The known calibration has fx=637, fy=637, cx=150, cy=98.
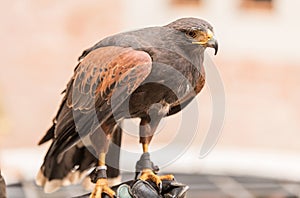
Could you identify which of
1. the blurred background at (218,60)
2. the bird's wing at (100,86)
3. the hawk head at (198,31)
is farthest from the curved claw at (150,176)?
the blurred background at (218,60)

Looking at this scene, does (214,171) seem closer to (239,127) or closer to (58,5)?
(239,127)

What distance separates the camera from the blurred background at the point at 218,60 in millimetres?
2951

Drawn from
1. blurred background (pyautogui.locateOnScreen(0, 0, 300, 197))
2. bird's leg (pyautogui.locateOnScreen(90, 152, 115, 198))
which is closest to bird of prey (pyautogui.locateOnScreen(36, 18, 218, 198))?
bird's leg (pyautogui.locateOnScreen(90, 152, 115, 198))

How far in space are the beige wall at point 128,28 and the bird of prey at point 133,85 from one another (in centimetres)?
197

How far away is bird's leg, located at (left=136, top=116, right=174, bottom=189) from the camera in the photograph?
916 mm

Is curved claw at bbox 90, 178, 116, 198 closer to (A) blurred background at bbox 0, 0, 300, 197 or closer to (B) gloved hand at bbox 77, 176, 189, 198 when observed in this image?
(B) gloved hand at bbox 77, 176, 189, 198

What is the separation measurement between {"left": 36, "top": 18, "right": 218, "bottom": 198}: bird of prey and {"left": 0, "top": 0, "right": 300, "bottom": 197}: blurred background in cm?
188

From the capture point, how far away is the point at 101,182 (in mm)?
900

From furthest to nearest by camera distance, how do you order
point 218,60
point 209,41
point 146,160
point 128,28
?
point 218,60 → point 128,28 → point 146,160 → point 209,41

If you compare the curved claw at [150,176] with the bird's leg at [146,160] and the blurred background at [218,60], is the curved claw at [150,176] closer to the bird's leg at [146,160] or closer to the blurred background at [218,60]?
the bird's leg at [146,160]

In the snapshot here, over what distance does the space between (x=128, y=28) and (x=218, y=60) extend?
479 mm

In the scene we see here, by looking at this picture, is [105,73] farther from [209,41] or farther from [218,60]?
[218,60]

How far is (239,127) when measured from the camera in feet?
10.6

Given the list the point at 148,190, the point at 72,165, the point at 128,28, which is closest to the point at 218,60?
the point at 128,28
